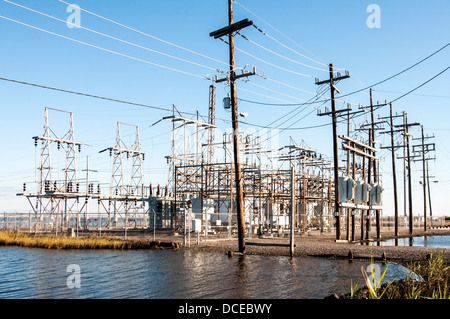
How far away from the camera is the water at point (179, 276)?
13055 mm

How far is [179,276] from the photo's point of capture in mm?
16281

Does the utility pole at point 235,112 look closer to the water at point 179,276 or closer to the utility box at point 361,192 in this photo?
the water at point 179,276

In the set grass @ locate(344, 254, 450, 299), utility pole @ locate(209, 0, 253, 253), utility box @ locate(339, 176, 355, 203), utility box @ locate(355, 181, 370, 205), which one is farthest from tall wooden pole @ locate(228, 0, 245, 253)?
grass @ locate(344, 254, 450, 299)

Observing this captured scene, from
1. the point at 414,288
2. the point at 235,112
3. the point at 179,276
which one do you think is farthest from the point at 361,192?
the point at 414,288

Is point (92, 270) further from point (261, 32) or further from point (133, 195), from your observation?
point (133, 195)

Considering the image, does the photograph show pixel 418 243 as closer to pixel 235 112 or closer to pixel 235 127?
pixel 235 127

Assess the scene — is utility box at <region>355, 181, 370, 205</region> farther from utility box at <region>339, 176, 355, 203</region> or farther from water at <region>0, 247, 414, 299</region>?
water at <region>0, 247, 414, 299</region>

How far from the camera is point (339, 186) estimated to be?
28.7 m

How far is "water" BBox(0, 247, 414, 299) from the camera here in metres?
13.1

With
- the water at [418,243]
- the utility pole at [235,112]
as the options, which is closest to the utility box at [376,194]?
the water at [418,243]

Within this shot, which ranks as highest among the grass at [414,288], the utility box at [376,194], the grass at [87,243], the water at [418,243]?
the utility box at [376,194]

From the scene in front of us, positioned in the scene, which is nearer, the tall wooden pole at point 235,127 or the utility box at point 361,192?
the tall wooden pole at point 235,127
